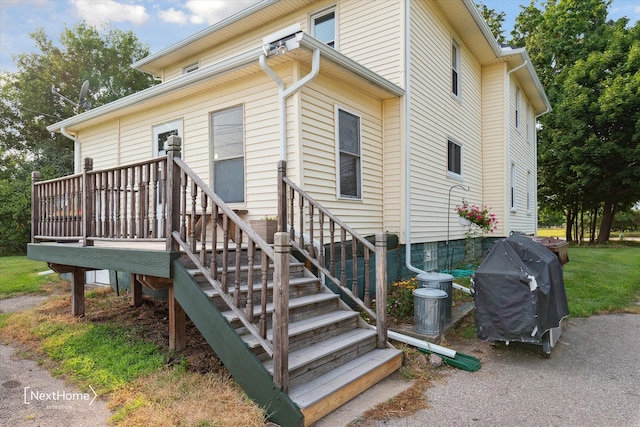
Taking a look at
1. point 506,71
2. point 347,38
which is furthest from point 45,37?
point 506,71

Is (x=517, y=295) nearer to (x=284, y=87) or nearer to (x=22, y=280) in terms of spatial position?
(x=284, y=87)

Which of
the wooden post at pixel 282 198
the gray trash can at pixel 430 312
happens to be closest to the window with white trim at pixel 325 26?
the wooden post at pixel 282 198

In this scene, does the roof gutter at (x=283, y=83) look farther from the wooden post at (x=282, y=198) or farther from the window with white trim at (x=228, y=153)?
the window with white trim at (x=228, y=153)

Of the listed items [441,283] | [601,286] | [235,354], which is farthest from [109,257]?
[601,286]

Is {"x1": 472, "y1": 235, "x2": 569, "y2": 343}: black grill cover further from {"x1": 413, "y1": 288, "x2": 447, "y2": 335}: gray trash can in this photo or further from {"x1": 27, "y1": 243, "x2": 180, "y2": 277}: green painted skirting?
{"x1": 27, "y1": 243, "x2": 180, "y2": 277}: green painted skirting

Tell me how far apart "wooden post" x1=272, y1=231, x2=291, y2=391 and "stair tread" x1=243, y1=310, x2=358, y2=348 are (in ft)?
1.13

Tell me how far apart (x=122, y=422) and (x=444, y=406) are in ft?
8.32

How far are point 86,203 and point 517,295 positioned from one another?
4.93 m

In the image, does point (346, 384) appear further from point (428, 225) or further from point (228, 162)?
point (428, 225)

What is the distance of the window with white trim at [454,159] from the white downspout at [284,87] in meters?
5.02

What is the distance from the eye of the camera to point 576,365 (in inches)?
164

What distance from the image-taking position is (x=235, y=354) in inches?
121

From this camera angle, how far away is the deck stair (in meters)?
3.03

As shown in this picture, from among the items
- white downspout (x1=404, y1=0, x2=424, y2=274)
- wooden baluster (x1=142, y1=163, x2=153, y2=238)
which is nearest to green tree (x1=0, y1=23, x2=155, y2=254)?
wooden baluster (x1=142, y1=163, x2=153, y2=238)
